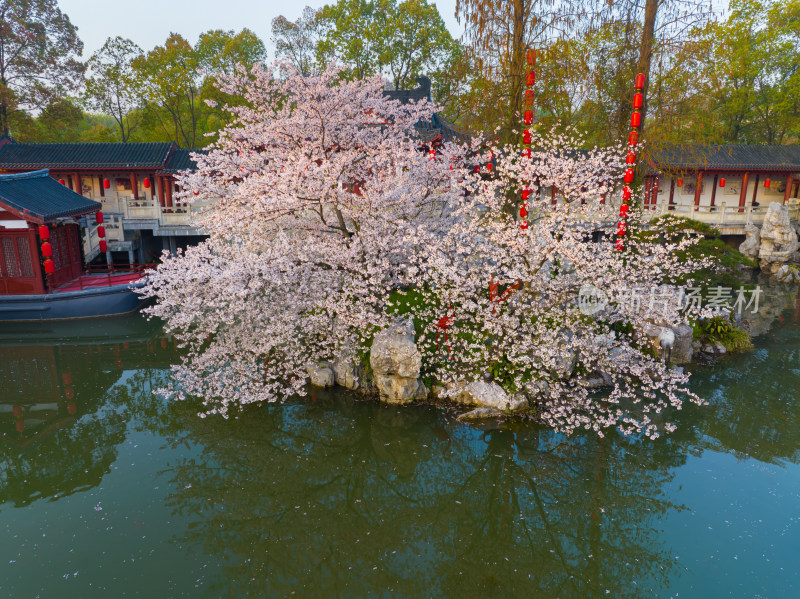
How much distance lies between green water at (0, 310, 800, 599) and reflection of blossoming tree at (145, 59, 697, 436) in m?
1.19

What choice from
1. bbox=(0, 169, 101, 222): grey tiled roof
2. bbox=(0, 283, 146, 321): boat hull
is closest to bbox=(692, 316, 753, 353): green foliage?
bbox=(0, 283, 146, 321): boat hull

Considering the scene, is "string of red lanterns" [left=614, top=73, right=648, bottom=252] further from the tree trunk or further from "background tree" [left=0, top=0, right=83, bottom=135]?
"background tree" [left=0, top=0, right=83, bottom=135]

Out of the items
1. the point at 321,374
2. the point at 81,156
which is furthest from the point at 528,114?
the point at 81,156

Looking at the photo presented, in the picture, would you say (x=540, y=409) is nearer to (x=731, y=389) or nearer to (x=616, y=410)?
(x=616, y=410)

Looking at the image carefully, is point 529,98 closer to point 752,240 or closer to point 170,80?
point 752,240

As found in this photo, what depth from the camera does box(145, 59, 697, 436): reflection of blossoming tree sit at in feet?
37.0

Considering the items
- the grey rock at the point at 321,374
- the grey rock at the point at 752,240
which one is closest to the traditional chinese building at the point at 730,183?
the grey rock at the point at 752,240

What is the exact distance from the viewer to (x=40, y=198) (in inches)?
786

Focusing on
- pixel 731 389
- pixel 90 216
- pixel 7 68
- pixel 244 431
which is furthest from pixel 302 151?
pixel 7 68

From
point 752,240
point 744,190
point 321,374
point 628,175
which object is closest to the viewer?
point 321,374

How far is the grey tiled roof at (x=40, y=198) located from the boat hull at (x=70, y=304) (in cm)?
306

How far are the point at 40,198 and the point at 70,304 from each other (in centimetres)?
454

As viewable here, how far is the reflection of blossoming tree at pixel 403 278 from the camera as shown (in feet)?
37.0

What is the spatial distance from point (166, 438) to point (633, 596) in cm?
960
